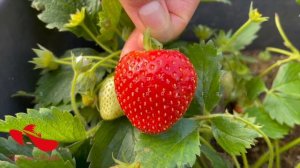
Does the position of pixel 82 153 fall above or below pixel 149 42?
below

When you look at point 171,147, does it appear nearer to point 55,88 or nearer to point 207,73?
point 207,73

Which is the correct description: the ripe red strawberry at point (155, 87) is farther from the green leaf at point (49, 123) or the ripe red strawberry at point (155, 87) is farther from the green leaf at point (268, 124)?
the green leaf at point (268, 124)

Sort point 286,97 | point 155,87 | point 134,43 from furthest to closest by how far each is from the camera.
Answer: point 286,97 < point 134,43 < point 155,87

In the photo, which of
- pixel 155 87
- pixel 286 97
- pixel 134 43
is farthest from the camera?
pixel 286 97

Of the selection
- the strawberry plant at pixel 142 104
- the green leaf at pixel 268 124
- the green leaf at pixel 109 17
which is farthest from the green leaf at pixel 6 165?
the green leaf at pixel 268 124

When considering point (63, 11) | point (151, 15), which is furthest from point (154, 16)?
point (63, 11)

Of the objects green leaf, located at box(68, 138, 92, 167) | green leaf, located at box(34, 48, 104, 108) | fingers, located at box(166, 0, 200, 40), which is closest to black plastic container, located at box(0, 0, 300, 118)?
green leaf, located at box(34, 48, 104, 108)

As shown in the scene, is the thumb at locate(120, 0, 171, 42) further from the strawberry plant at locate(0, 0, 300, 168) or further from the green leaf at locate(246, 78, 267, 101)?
the green leaf at locate(246, 78, 267, 101)
